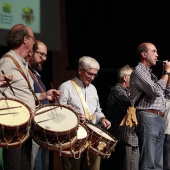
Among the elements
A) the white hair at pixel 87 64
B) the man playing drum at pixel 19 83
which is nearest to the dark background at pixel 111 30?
the white hair at pixel 87 64

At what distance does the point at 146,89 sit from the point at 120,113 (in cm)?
67

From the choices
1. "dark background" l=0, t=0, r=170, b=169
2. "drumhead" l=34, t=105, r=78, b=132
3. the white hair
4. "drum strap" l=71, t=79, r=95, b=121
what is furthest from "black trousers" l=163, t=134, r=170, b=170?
"drumhead" l=34, t=105, r=78, b=132

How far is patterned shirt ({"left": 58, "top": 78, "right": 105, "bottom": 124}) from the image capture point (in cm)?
421

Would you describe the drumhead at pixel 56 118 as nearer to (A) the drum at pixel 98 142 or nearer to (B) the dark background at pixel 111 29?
(A) the drum at pixel 98 142

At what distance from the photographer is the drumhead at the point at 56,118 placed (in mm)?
3123

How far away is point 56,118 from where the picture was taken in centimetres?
323

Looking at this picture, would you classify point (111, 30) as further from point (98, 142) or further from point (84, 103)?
point (98, 142)

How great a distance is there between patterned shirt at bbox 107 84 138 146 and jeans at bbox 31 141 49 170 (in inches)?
36.6

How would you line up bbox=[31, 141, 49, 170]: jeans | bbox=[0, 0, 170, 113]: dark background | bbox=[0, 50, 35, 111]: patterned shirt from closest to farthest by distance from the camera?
bbox=[0, 50, 35, 111]: patterned shirt, bbox=[31, 141, 49, 170]: jeans, bbox=[0, 0, 170, 113]: dark background

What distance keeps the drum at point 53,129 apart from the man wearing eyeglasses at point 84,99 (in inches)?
33.1

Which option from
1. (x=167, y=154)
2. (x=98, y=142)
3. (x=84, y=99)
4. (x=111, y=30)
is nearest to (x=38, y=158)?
(x=98, y=142)

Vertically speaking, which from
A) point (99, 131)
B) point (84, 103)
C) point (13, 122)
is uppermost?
point (13, 122)

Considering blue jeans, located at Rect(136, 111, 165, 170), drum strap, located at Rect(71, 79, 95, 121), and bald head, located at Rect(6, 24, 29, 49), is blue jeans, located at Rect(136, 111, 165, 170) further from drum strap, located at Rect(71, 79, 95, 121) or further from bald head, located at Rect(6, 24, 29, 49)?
bald head, located at Rect(6, 24, 29, 49)

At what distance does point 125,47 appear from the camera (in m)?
6.56
